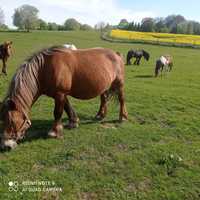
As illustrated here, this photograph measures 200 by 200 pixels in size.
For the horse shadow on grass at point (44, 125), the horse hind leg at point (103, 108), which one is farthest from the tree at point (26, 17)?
the horse shadow on grass at point (44, 125)

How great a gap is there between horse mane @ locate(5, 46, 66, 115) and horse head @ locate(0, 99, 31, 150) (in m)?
0.10

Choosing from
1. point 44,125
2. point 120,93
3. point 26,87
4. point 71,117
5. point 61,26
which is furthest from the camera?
point 61,26

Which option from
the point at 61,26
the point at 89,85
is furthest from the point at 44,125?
the point at 61,26

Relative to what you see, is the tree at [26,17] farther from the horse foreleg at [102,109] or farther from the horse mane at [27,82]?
the horse mane at [27,82]

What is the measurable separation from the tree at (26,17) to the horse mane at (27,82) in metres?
79.4

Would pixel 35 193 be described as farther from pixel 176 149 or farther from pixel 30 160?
pixel 176 149

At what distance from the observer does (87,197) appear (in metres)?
4.13

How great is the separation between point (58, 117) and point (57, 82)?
2.40ft

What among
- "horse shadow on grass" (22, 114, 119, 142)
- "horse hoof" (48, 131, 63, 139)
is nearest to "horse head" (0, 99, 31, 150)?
"horse shadow on grass" (22, 114, 119, 142)

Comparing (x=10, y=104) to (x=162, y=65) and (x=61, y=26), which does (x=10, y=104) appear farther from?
(x=61, y=26)

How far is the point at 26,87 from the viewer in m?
4.97

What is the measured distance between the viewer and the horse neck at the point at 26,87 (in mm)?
4781

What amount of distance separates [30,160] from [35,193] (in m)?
0.89

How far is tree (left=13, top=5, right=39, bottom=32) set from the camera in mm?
83531
